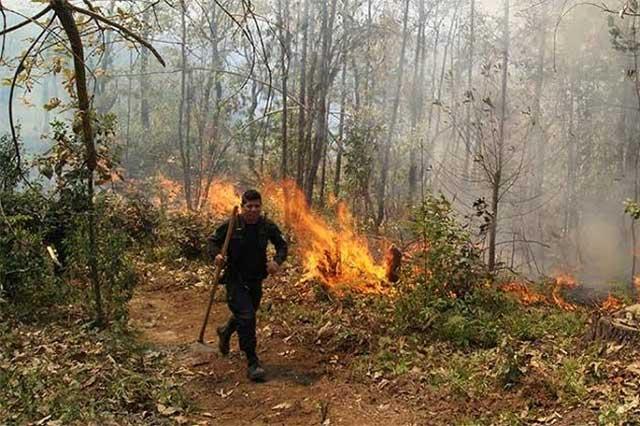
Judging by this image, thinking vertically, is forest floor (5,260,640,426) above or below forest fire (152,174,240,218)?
below

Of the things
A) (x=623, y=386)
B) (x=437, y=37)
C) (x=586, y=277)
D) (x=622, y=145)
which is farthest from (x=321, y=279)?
(x=437, y=37)

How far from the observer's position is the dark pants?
617 cm

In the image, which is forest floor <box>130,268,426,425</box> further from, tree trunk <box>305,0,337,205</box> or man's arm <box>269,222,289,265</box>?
tree trunk <box>305,0,337,205</box>

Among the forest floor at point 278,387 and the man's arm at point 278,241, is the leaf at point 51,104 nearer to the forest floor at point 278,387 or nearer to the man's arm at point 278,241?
the man's arm at point 278,241

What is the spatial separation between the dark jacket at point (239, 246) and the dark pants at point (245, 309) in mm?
104

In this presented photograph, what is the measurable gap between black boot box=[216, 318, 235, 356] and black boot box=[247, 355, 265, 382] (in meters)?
0.61

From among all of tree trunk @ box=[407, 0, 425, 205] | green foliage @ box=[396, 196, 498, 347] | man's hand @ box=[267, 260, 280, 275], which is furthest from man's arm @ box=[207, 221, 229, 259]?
tree trunk @ box=[407, 0, 425, 205]

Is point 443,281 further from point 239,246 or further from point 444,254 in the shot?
point 239,246

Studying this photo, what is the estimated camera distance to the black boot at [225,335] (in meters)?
6.64

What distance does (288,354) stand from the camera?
22.8 ft

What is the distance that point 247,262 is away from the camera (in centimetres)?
642

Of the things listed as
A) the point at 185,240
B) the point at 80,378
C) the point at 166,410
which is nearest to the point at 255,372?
the point at 166,410

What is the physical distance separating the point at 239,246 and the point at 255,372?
50.6 inches

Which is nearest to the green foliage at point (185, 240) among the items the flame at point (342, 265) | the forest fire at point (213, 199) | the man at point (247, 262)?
the flame at point (342, 265)
